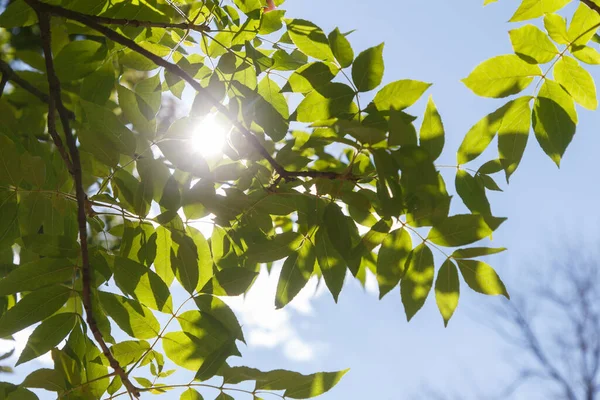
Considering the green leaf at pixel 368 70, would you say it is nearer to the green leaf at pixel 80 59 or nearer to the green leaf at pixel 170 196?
the green leaf at pixel 170 196

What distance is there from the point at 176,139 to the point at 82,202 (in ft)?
0.60

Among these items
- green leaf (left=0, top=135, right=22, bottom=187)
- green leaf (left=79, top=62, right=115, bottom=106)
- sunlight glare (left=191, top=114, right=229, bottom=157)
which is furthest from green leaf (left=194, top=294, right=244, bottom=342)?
green leaf (left=79, top=62, right=115, bottom=106)

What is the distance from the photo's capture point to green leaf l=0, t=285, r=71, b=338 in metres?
0.86

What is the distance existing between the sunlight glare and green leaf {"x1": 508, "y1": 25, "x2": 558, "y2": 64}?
54 cm

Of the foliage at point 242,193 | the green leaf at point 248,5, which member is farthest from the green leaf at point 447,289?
the green leaf at point 248,5

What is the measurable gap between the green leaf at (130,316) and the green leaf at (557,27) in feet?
2.70

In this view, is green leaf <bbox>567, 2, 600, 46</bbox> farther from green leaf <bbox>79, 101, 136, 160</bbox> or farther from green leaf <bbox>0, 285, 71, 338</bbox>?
green leaf <bbox>0, 285, 71, 338</bbox>

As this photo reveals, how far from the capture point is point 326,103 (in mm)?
950

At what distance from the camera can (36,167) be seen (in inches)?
36.9

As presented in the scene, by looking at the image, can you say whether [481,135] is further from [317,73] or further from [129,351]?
[129,351]

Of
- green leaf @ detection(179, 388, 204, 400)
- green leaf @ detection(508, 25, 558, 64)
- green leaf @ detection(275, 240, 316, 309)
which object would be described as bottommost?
green leaf @ detection(179, 388, 204, 400)

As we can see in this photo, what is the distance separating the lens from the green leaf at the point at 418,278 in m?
0.86

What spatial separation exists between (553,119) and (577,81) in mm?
91

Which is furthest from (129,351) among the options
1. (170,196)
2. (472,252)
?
(472,252)
